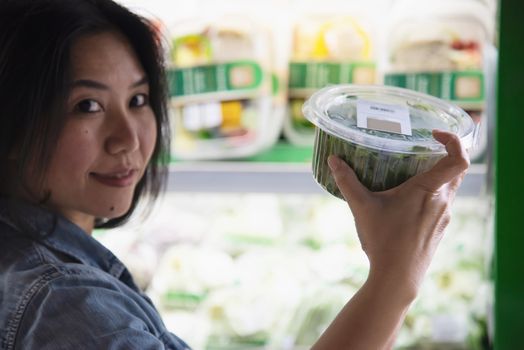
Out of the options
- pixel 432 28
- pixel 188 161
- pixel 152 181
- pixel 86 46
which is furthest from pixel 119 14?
pixel 432 28

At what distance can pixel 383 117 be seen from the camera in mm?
1177

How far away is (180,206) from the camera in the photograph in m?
2.56

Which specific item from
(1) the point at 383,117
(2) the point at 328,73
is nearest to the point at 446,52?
(2) the point at 328,73

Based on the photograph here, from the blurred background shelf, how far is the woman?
2.43 feet

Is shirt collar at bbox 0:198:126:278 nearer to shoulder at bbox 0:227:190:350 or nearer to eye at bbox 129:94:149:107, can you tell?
shoulder at bbox 0:227:190:350

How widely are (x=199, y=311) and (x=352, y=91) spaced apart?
4.21 ft

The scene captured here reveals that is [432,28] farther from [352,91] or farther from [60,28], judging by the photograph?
[60,28]

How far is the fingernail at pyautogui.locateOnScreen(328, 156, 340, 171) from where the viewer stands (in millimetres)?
1084

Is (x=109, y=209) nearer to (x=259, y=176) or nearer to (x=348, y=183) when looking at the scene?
(x=348, y=183)

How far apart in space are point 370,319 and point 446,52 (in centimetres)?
124

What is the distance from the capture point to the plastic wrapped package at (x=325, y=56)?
2191 millimetres

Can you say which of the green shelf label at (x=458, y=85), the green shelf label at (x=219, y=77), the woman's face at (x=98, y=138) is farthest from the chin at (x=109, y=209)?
the green shelf label at (x=458, y=85)

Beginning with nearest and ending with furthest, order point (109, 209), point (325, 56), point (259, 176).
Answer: point (109, 209) < point (259, 176) < point (325, 56)

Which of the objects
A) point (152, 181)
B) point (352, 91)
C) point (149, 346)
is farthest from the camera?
point (152, 181)
